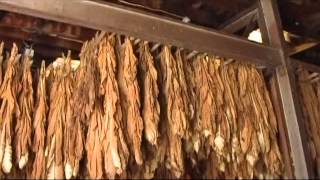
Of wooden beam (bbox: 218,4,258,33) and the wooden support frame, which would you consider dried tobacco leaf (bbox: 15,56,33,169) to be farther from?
wooden beam (bbox: 218,4,258,33)

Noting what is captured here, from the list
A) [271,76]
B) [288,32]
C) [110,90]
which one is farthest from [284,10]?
[110,90]

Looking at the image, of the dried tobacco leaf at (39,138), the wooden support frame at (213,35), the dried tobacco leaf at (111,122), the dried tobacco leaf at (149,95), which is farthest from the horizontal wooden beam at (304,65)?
the dried tobacco leaf at (39,138)

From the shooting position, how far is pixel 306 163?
1834 mm

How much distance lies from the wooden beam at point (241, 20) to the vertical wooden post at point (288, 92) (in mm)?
116

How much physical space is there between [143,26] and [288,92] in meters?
0.73

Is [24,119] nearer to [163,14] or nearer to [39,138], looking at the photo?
[39,138]

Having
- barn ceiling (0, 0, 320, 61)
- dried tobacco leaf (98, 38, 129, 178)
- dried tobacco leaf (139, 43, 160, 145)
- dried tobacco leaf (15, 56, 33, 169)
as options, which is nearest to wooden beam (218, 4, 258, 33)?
barn ceiling (0, 0, 320, 61)

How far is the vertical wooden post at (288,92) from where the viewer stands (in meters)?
1.86

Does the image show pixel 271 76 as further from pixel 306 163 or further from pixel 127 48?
pixel 127 48

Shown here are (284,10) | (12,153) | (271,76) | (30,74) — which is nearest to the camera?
(12,153)

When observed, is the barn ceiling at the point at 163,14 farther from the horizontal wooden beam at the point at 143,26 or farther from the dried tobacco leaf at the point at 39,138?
the dried tobacco leaf at the point at 39,138

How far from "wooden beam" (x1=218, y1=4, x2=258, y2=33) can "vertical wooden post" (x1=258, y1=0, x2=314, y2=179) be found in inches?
4.6

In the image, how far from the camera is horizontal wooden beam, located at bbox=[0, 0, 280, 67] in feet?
4.96

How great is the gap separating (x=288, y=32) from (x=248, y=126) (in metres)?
1.12
